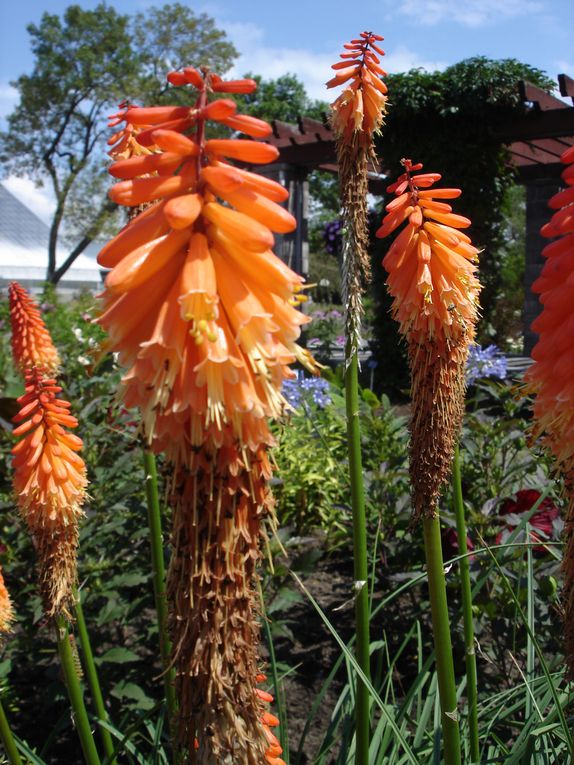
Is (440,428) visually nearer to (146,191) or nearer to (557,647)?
(146,191)

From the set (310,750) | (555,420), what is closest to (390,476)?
(310,750)

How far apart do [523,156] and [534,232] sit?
262 cm

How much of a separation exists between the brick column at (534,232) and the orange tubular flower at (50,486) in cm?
1427

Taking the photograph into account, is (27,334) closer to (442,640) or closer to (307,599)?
(307,599)

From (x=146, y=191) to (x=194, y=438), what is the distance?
42 centimetres

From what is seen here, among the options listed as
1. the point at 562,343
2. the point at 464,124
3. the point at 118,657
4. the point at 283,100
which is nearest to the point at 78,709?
the point at 118,657

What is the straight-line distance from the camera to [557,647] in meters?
3.35

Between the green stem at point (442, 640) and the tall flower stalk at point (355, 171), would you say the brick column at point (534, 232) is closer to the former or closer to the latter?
the tall flower stalk at point (355, 171)

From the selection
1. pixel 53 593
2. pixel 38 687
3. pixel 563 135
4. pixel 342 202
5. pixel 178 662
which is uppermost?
pixel 563 135

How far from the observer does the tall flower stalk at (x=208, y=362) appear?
1097mm

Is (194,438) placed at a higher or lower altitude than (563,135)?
lower

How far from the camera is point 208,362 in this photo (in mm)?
1069

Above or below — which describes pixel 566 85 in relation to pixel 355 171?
above

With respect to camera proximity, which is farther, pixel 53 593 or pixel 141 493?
pixel 141 493
